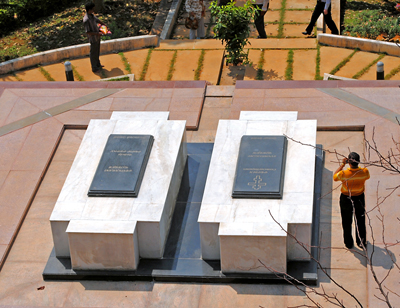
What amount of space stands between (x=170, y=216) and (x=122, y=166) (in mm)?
1061

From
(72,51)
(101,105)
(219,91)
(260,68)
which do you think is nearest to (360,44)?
(260,68)

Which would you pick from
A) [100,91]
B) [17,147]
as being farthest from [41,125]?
[100,91]

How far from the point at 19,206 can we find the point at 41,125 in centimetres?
242

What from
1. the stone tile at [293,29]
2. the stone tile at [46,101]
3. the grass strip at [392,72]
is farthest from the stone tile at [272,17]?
the stone tile at [46,101]

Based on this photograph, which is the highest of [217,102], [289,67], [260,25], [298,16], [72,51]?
[217,102]

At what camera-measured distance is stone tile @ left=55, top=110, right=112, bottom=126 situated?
456 inches

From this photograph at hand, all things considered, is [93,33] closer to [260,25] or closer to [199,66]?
[199,66]

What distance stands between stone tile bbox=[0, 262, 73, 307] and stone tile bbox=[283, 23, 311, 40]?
10893 millimetres

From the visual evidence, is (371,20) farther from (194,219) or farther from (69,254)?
(69,254)

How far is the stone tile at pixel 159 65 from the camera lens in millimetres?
14526

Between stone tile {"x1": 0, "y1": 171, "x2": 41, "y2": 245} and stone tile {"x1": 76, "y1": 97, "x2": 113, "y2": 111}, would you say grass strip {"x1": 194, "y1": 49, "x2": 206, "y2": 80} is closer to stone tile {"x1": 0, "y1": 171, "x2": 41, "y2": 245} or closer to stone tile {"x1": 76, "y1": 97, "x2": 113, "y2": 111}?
stone tile {"x1": 76, "y1": 97, "x2": 113, "y2": 111}

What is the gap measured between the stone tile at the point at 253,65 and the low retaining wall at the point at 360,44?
72.5 inches

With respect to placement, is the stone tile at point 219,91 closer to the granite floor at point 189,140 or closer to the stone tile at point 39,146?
the granite floor at point 189,140

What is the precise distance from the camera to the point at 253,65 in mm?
14594
